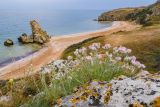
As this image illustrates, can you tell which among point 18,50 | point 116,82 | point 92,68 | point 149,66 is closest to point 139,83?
point 116,82

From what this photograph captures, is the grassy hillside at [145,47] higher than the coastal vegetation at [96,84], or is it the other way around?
the coastal vegetation at [96,84]

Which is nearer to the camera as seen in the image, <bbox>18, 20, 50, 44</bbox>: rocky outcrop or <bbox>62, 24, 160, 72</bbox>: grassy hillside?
<bbox>62, 24, 160, 72</bbox>: grassy hillside

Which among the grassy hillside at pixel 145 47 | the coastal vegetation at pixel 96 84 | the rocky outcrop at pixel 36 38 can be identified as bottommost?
the rocky outcrop at pixel 36 38

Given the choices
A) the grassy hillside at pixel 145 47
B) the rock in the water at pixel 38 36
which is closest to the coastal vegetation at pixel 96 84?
the grassy hillside at pixel 145 47

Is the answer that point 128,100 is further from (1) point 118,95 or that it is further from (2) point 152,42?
(2) point 152,42

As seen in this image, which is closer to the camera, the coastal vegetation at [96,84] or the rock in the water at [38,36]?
the coastal vegetation at [96,84]

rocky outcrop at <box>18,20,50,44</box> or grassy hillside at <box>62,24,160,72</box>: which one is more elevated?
grassy hillside at <box>62,24,160,72</box>

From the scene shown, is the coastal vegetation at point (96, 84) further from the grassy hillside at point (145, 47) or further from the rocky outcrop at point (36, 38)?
the rocky outcrop at point (36, 38)

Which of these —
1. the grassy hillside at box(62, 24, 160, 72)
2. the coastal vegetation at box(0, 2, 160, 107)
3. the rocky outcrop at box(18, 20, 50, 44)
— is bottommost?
the rocky outcrop at box(18, 20, 50, 44)

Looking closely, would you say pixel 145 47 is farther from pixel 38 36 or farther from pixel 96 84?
pixel 38 36

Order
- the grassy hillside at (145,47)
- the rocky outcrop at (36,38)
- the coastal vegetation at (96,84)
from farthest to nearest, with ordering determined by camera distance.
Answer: the rocky outcrop at (36,38)
the grassy hillside at (145,47)
the coastal vegetation at (96,84)

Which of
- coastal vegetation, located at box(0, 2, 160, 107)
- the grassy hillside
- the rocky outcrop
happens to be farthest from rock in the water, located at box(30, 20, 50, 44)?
coastal vegetation, located at box(0, 2, 160, 107)

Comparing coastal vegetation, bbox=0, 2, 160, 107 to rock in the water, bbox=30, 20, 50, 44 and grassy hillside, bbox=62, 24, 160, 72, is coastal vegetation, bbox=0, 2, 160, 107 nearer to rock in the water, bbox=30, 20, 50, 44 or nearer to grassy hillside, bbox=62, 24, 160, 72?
grassy hillside, bbox=62, 24, 160, 72

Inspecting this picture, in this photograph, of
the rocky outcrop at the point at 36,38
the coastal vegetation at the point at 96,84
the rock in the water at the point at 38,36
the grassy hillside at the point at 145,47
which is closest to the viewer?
the coastal vegetation at the point at 96,84
